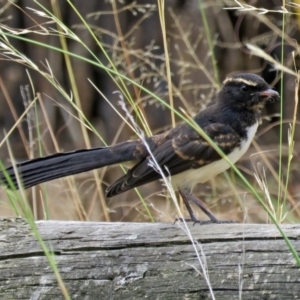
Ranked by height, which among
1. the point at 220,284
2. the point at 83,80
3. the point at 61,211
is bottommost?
the point at 61,211

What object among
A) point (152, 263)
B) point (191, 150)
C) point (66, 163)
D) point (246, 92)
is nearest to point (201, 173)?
point (191, 150)

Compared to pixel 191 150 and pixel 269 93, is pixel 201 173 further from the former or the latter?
pixel 269 93

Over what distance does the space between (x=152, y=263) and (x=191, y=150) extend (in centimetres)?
128

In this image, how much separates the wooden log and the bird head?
1.28 metres

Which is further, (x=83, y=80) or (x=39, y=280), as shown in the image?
(x=83, y=80)

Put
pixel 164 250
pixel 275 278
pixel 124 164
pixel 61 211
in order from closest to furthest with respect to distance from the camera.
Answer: pixel 275 278
pixel 164 250
pixel 124 164
pixel 61 211

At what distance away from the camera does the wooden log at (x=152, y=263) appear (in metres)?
1.99

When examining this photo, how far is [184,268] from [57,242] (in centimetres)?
42

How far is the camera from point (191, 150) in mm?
3346

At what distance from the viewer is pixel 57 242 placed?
7.50 ft

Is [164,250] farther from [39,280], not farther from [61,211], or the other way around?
[61,211]

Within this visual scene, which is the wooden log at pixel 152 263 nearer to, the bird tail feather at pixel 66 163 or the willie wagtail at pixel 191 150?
the bird tail feather at pixel 66 163

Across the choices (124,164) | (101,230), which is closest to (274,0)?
(124,164)

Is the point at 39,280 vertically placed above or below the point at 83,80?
above
